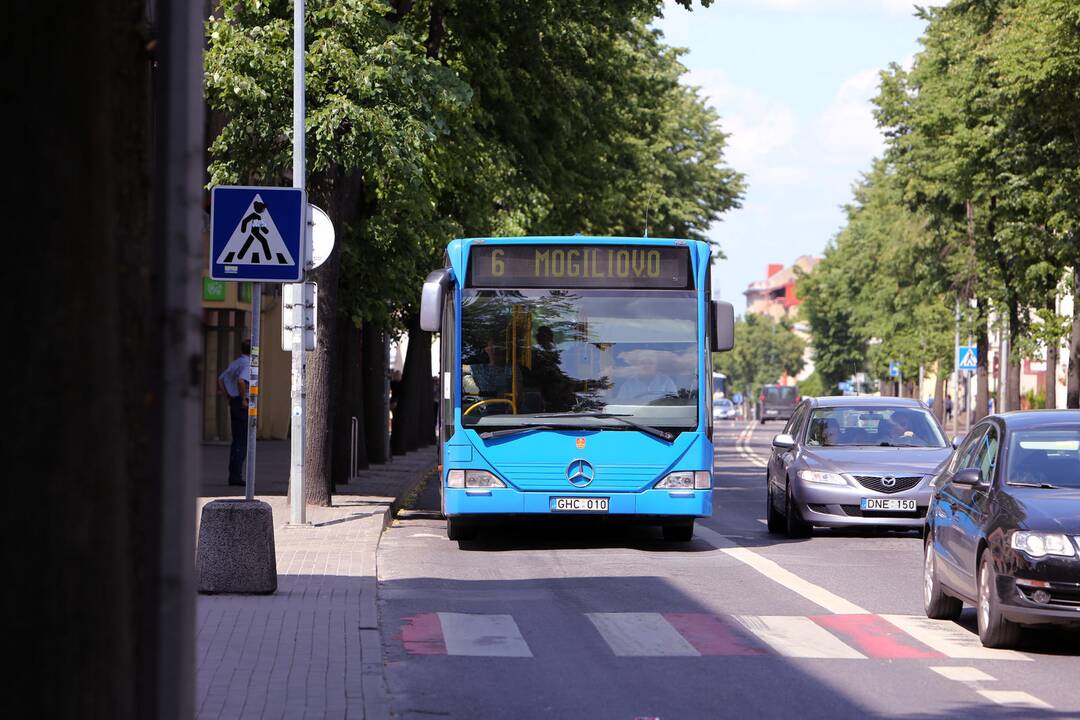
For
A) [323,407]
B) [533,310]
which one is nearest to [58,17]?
[533,310]

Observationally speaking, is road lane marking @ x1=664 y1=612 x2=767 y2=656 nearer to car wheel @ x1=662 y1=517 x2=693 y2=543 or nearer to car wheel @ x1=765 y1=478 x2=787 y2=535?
car wheel @ x1=662 y1=517 x2=693 y2=543

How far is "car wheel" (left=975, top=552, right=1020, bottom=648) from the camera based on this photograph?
10.1 meters

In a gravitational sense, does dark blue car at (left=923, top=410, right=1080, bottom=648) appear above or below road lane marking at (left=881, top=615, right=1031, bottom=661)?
above

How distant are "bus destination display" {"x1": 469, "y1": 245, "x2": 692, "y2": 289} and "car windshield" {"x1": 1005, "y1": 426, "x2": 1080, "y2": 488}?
6126 millimetres

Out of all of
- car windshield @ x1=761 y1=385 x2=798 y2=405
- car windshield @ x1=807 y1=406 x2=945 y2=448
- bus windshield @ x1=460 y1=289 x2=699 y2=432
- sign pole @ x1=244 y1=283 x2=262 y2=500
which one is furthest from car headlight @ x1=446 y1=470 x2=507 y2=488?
car windshield @ x1=761 y1=385 x2=798 y2=405

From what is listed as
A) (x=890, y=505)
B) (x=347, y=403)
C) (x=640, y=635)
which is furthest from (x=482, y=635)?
(x=347, y=403)

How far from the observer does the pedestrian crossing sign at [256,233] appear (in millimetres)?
13734

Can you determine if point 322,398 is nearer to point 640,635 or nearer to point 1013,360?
point 640,635

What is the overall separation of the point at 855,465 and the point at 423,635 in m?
8.82

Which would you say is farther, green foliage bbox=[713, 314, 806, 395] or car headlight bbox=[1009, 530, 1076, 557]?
green foliage bbox=[713, 314, 806, 395]

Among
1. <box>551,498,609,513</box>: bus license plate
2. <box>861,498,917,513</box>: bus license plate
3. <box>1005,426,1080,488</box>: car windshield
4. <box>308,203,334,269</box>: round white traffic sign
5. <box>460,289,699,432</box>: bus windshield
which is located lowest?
<box>861,498,917,513</box>: bus license plate

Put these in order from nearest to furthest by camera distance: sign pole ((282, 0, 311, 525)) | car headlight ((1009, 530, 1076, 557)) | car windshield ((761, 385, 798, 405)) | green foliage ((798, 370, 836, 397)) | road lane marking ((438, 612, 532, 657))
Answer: car headlight ((1009, 530, 1076, 557))
road lane marking ((438, 612, 532, 657))
sign pole ((282, 0, 311, 525))
car windshield ((761, 385, 798, 405))
green foliage ((798, 370, 836, 397))

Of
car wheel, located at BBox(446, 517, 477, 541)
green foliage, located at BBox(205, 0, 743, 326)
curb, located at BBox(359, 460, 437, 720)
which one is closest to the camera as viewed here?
curb, located at BBox(359, 460, 437, 720)

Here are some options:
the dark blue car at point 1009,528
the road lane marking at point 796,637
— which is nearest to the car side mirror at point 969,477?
the dark blue car at point 1009,528
